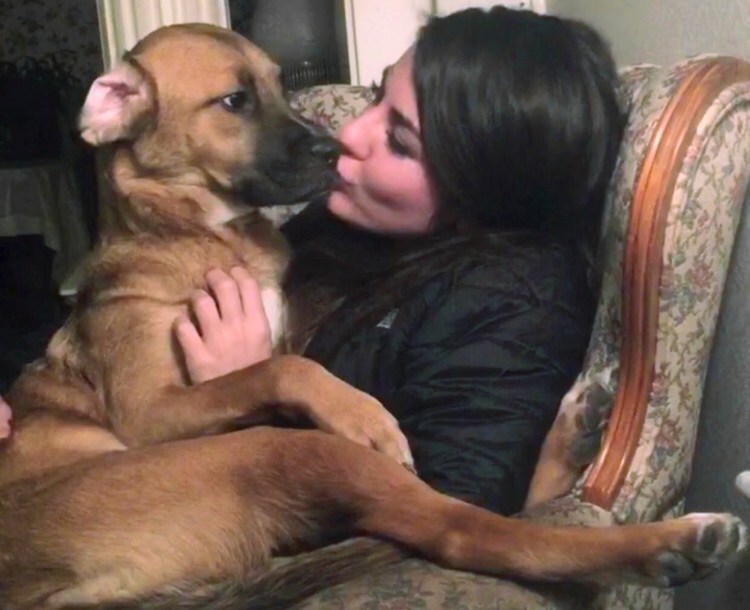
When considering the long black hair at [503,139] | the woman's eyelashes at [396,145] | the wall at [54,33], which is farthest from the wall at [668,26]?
the wall at [54,33]

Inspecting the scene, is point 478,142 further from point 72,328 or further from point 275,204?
point 72,328

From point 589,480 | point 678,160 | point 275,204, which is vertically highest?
point 678,160

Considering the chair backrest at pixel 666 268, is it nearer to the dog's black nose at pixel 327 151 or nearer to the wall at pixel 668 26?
the wall at pixel 668 26

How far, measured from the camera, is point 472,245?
143 cm

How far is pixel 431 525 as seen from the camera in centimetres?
105

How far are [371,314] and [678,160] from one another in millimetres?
500

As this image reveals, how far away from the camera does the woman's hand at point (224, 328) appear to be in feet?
4.67

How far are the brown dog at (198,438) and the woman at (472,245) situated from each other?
0.09 meters

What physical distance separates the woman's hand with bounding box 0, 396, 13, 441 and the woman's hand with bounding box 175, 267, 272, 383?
0.30 meters

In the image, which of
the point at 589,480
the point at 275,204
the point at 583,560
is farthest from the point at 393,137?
the point at 583,560

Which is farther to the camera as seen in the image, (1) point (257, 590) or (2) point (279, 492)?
(2) point (279, 492)

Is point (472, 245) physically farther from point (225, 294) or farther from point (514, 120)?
point (225, 294)

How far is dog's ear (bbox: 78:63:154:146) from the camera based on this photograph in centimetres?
157

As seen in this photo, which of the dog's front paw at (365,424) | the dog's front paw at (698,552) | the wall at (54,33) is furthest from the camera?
the wall at (54,33)
